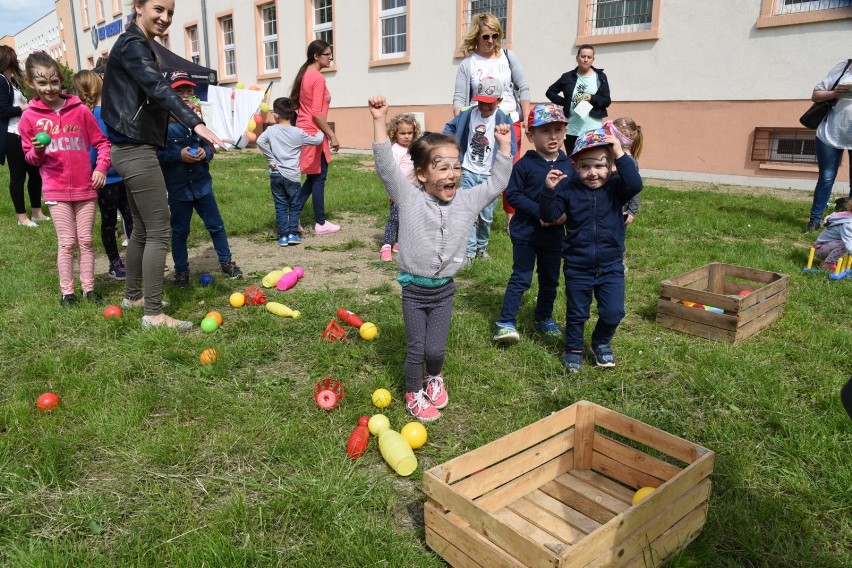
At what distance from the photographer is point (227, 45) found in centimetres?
2453

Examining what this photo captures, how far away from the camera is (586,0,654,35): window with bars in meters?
11.9

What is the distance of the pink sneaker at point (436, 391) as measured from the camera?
3799mm

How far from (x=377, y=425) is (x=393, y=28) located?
15.8 m

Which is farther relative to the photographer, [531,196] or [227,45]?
[227,45]

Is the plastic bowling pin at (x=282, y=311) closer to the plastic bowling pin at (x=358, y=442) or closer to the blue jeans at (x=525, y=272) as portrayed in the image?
the blue jeans at (x=525, y=272)

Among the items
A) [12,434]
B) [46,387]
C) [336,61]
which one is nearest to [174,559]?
[12,434]

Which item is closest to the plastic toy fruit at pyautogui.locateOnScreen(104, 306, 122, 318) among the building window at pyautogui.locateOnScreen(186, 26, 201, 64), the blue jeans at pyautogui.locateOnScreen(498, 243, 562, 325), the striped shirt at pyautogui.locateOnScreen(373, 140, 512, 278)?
the striped shirt at pyautogui.locateOnScreen(373, 140, 512, 278)

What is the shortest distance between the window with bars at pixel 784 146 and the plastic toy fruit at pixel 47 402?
11010 mm

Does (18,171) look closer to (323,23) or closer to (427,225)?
(427,225)

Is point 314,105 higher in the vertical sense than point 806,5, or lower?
lower

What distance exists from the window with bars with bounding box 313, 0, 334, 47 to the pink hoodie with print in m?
14.7

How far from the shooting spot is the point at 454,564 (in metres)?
2.52

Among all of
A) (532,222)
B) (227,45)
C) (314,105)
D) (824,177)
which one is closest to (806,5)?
(824,177)

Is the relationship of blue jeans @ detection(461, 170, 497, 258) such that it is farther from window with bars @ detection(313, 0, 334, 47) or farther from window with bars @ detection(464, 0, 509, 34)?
window with bars @ detection(313, 0, 334, 47)
